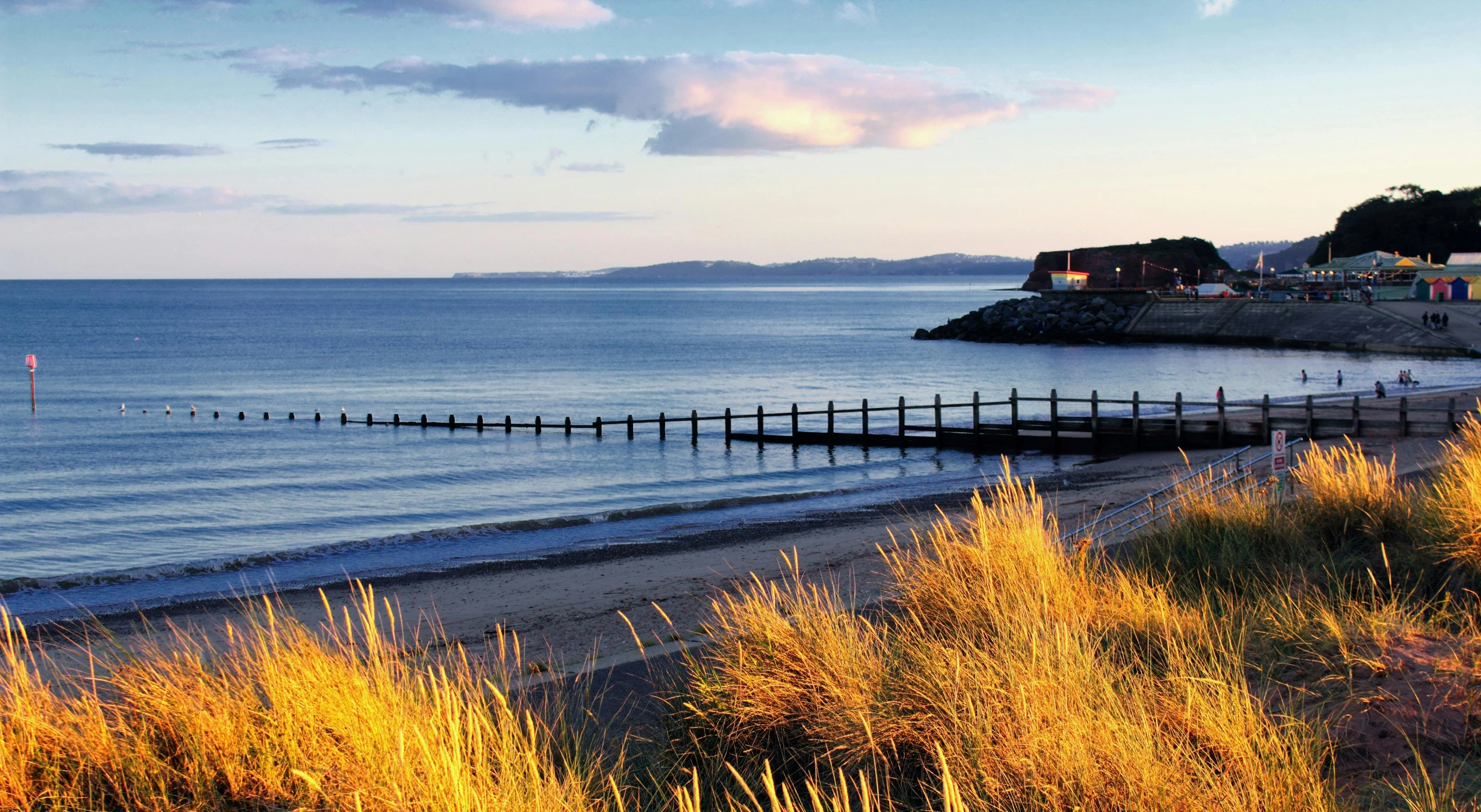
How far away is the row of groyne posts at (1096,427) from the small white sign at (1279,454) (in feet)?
44.6

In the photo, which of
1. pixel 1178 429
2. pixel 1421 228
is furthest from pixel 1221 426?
pixel 1421 228

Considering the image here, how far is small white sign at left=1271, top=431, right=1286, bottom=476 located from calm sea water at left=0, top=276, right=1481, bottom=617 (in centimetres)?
982

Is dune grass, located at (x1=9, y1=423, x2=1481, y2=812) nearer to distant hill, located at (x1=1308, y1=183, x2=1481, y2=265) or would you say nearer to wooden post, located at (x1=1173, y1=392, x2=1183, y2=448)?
wooden post, located at (x1=1173, y1=392, x2=1183, y2=448)

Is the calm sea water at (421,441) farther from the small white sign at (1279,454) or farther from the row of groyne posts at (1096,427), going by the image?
the small white sign at (1279,454)

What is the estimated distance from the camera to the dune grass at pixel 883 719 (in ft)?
12.9

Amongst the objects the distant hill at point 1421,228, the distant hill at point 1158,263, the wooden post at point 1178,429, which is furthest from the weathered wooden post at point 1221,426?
the distant hill at point 1158,263

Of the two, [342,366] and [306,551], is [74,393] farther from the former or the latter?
[306,551]

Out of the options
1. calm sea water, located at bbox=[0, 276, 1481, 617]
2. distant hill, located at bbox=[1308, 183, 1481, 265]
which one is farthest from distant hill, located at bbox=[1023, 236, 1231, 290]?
calm sea water, located at bbox=[0, 276, 1481, 617]

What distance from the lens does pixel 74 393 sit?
49469mm

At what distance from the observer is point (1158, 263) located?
177625 millimetres

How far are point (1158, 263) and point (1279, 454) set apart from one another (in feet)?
591

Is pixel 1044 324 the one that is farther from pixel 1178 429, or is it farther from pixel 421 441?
pixel 421 441

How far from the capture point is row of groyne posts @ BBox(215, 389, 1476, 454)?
25.4m

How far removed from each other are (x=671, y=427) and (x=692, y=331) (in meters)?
72.8
